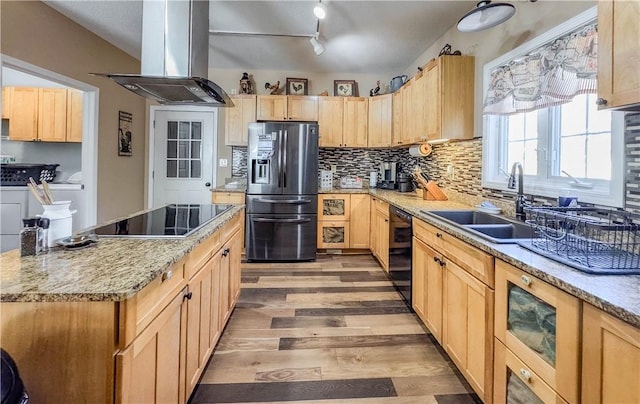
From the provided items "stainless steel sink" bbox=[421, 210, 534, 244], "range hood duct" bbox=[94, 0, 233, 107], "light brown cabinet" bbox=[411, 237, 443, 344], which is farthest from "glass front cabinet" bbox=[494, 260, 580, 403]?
"range hood duct" bbox=[94, 0, 233, 107]

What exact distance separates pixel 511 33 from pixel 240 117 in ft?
10.8

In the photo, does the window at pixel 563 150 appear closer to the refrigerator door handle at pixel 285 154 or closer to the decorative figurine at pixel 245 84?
the refrigerator door handle at pixel 285 154

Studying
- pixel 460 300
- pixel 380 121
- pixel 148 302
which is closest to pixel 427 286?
pixel 460 300

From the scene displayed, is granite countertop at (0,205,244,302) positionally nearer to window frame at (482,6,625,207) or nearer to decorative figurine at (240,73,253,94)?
window frame at (482,6,625,207)

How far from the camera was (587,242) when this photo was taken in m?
1.27

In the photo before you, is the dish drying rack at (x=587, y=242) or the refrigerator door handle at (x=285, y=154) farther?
the refrigerator door handle at (x=285, y=154)

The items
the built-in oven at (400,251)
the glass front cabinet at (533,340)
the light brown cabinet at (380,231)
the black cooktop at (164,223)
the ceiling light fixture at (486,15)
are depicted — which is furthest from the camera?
the light brown cabinet at (380,231)

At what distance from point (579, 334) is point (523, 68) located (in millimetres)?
1849

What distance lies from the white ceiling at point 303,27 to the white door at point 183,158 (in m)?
0.95

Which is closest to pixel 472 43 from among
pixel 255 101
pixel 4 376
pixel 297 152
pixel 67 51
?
pixel 297 152

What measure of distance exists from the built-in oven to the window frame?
747 millimetres

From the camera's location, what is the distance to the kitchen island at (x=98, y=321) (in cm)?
91

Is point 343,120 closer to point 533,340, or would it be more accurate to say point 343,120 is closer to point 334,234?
point 334,234

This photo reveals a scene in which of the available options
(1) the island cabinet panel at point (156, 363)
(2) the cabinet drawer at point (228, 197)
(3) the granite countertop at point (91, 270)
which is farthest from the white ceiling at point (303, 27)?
(1) the island cabinet panel at point (156, 363)
